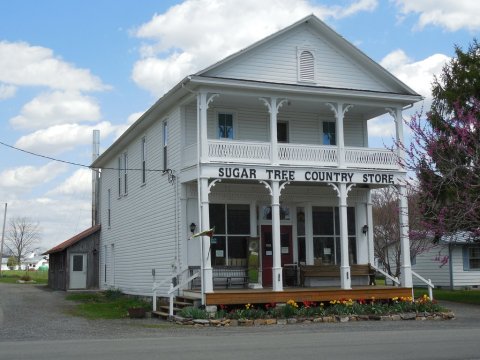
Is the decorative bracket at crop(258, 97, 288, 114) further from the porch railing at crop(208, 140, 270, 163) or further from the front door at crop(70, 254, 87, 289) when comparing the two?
the front door at crop(70, 254, 87, 289)

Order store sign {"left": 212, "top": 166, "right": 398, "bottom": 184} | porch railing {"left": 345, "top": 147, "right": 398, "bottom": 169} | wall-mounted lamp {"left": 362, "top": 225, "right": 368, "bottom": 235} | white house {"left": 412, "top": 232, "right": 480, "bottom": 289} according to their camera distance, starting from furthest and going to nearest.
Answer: white house {"left": 412, "top": 232, "right": 480, "bottom": 289} < wall-mounted lamp {"left": 362, "top": 225, "right": 368, "bottom": 235} < porch railing {"left": 345, "top": 147, "right": 398, "bottom": 169} < store sign {"left": 212, "top": 166, "right": 398, "bottom": 184}

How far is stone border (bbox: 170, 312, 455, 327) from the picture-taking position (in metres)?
18.5

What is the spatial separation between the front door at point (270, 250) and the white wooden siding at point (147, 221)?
321 cm

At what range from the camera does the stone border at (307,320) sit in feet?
60.6

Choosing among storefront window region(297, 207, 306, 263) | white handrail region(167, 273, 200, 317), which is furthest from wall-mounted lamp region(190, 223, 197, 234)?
storefront window region(297, 207, 306, 263)

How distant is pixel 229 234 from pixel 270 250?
1765 millimetres

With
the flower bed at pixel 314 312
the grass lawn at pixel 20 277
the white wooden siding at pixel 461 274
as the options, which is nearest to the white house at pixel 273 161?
the flower bed at pixel 314 312

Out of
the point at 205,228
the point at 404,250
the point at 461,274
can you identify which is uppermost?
the point at 205,228

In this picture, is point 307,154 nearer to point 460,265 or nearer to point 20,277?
point 460,265

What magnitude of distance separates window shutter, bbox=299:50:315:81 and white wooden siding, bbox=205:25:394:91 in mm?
167

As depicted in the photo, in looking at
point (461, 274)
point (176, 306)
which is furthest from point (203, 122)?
point (461, 274)

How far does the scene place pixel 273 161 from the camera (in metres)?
21.1

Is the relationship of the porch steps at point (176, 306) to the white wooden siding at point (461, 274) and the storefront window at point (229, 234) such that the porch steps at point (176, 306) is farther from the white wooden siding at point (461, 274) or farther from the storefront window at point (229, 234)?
the white wooden siding at point (461, 274)

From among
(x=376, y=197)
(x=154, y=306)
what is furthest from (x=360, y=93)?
(x=376, y=197)
